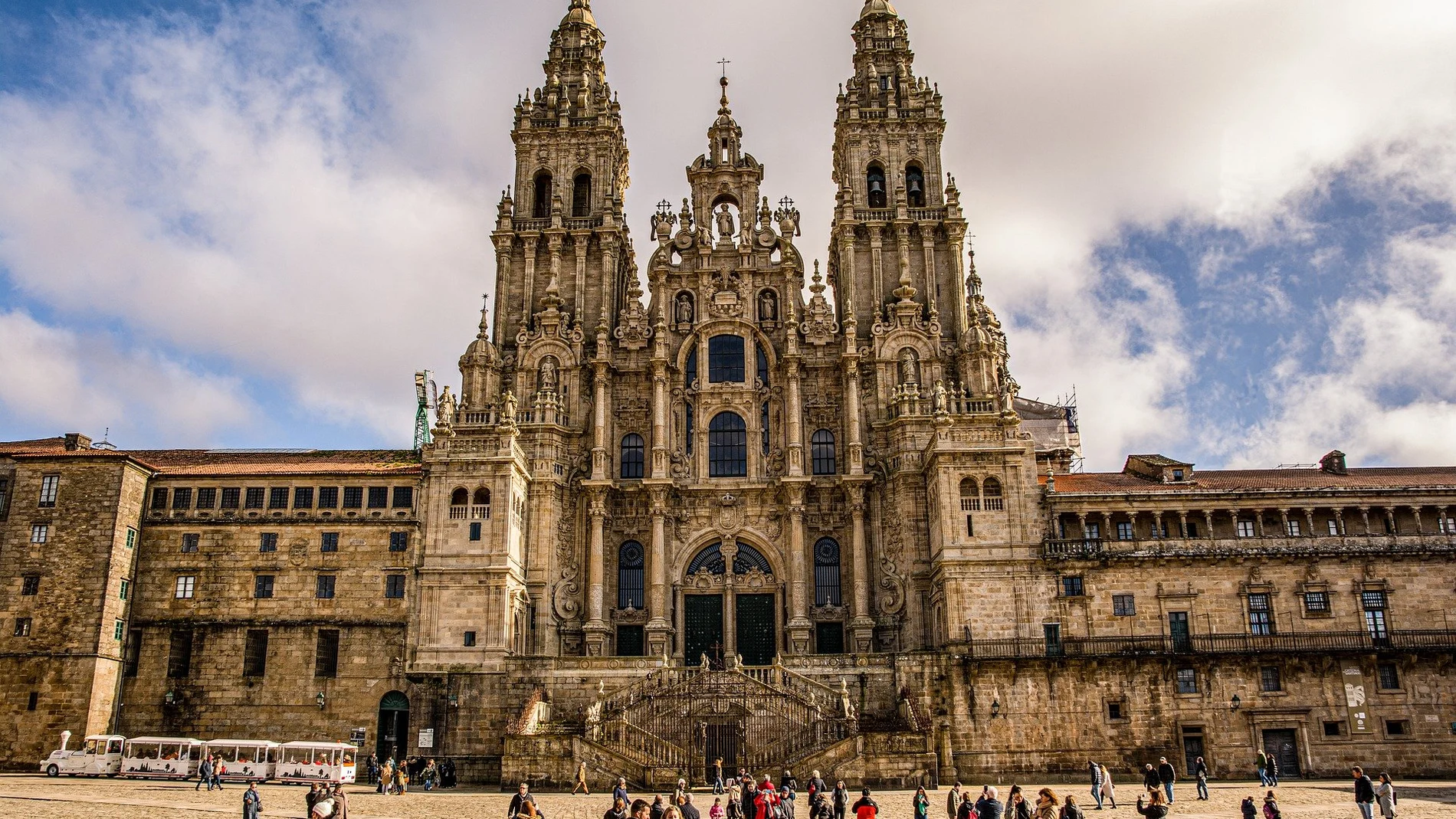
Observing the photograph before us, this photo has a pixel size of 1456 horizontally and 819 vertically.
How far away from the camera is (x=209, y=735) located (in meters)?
50.5

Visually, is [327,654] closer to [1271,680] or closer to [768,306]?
[768,306]

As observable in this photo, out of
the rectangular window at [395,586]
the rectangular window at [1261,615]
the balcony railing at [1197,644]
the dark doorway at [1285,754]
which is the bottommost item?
the dark doorway at [1285,754]

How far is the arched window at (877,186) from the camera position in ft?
208

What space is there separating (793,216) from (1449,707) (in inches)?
1407

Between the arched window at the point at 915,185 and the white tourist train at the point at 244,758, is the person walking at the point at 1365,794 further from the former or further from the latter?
the arched window at the point at 915,185

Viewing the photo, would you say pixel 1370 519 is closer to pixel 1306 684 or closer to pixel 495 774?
pixel 1306 684

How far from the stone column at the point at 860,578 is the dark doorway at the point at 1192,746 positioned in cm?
1327

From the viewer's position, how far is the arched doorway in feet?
166

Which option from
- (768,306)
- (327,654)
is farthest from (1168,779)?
(327,654)

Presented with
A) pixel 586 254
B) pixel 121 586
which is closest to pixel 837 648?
pixel 586 254

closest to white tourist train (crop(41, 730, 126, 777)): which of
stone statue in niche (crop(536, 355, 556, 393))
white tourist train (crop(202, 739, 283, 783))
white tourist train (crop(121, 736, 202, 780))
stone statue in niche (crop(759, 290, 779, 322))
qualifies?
white tourist train (crop(121, 736, 202, 780))

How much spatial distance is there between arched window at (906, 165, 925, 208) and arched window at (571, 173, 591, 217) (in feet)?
54.4

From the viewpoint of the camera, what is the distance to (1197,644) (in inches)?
1949

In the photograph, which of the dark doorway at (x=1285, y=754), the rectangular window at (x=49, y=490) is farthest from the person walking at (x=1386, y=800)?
the rectangular window at (x=49, y=490)
